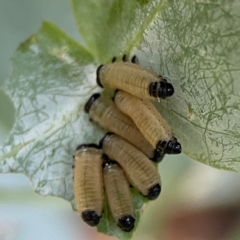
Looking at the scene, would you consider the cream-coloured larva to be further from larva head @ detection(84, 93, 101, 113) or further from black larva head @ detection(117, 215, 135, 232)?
black larva head @ detection(117, 215, 135, 232)

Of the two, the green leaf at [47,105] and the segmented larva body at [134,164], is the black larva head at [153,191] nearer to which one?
the segmented larva body at [134,164]

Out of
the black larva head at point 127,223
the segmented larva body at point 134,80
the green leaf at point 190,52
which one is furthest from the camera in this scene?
the black larva head at point 127,223

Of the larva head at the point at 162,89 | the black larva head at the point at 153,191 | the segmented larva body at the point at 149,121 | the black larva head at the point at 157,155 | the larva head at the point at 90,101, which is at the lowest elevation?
the black larva head at the point at 153,191

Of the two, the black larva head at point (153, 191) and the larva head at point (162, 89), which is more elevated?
the larva head at point (162, 89)

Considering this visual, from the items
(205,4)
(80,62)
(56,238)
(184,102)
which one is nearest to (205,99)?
(184,102)

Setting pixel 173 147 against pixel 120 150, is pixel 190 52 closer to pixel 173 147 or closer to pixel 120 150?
pixel 173 147

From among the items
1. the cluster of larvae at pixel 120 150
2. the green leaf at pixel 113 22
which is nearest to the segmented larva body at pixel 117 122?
the cluster of larvae at pixel 120 150

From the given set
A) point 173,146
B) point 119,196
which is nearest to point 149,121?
point 173,146

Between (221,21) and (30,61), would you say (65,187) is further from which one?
A: (221,21)
